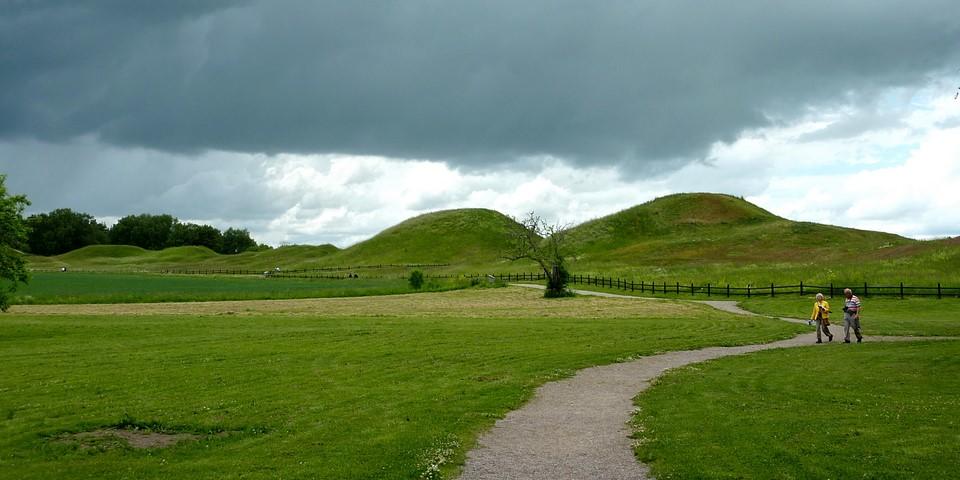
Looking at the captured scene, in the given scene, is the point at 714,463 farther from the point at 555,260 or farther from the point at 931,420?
the point at 555,260

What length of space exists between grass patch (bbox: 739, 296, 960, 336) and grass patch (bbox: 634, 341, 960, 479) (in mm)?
13087

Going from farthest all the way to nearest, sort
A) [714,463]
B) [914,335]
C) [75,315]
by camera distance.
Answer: [75,315]
[914,335]
[714,463]

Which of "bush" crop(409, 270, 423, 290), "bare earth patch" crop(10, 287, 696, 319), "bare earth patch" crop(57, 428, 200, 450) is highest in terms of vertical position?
"bush" crop(409, 270, 423, 290)

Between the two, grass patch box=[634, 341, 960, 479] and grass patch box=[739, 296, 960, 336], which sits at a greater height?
grass patch box=[739, 296, 960, 336]

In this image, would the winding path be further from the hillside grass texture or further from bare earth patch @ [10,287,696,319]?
the hillside grass texture

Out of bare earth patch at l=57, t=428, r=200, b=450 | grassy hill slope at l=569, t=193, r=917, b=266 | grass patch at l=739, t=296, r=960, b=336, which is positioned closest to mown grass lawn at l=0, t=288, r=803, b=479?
bare earth patch at l=57, t=428, r=200, b=450

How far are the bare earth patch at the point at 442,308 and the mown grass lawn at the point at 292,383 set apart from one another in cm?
662

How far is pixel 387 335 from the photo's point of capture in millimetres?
35312

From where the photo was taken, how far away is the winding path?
1259 cm

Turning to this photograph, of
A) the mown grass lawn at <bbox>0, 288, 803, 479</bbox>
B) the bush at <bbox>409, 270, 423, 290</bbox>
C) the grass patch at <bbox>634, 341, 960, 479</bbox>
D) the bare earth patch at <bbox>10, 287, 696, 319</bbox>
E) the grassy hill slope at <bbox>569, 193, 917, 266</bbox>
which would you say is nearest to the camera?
the grass patch at <bbox>634, 341, 960, 479</bbox>

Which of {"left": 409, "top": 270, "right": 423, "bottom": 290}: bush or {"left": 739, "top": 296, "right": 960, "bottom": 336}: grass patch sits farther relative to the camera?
{"left": 409, "top": 270, "right": 423, "bottom": 290}: bush

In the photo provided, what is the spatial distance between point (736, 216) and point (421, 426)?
159 meters

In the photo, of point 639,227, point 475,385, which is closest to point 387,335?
point 475,385

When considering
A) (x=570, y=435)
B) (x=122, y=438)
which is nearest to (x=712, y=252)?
(x=570, y=435)
